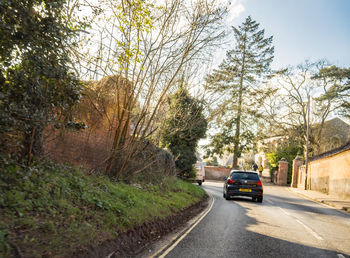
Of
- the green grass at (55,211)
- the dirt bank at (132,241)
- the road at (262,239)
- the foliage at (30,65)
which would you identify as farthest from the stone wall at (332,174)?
the foliage at (30,65)

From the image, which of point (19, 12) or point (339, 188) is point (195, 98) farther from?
point (339, 188)

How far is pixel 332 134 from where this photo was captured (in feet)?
162

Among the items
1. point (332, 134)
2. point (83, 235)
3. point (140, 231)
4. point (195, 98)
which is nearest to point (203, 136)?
point (195, 98)

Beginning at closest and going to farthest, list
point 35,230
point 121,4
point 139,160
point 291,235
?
point 35,230 < point 291,235 < point 121,4 < point 139,160

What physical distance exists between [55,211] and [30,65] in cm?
265

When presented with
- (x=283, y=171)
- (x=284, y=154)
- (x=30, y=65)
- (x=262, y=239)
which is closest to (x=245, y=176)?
(x=262, y=239)

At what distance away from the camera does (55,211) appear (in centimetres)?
559

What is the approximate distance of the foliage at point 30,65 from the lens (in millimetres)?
5383

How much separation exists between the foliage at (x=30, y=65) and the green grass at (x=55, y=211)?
0.88 m

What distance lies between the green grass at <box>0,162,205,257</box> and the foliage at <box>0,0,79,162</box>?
2.90ft

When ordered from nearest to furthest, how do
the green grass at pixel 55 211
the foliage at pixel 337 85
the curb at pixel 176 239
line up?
the green grass at pixel 55 211
the curb at pixel 176 239
the foliage at pixel 337 85

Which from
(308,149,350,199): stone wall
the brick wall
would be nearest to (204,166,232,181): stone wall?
the brick wall

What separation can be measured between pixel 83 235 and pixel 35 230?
86cm

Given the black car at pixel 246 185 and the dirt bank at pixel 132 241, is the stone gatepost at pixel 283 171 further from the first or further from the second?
the dirt bank at pixel 132 241
